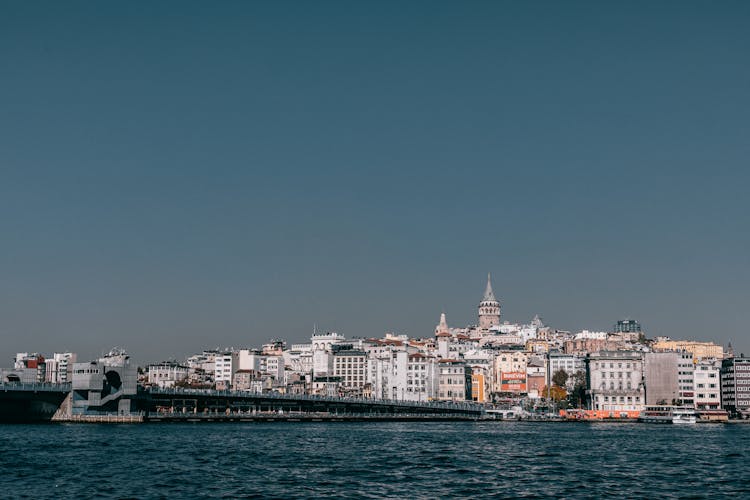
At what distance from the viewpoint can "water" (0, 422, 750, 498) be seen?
51.1 meters

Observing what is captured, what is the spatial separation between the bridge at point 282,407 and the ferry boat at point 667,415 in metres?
27.5

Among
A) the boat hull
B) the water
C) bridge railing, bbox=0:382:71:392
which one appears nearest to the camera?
the water

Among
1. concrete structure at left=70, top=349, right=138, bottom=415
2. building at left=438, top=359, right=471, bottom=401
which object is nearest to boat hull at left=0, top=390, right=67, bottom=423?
concrete structure at left=70, top=349, right=138, bottom=415

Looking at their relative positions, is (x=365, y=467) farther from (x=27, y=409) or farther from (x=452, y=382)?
(x=452, y=382)

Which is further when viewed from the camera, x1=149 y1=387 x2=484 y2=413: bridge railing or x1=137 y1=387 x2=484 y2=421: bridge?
x1=149 y1=387 x2=484 y2=413: bridge railing

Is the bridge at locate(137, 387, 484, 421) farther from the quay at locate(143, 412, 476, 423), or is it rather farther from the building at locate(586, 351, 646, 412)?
the building at locate(586, 351, 646, 412)

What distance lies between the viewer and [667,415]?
530 ft

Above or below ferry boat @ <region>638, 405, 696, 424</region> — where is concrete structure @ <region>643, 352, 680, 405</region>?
above

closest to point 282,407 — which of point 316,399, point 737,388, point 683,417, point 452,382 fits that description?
point 316,399

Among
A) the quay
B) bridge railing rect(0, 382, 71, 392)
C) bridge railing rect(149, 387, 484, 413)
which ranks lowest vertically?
the quay

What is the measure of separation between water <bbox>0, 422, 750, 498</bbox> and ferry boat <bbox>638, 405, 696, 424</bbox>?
198 feet

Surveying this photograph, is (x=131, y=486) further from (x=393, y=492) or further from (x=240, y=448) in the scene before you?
(x=240, y=448)

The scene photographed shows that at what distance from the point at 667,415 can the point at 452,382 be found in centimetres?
4769

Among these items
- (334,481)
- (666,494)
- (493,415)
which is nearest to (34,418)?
(493,415)
